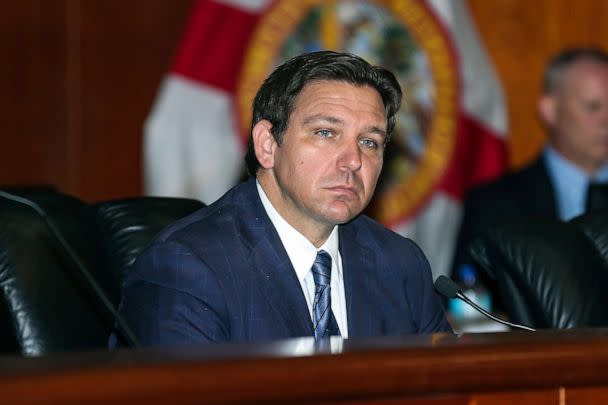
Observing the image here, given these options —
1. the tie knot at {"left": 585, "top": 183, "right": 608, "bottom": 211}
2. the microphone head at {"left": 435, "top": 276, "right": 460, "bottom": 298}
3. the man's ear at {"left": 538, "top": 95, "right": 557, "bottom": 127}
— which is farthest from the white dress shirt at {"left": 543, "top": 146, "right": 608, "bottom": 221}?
the microphone head at {"left": 435, "top": 276, "right": 460, "bottom": 298}

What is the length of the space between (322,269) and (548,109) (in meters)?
2.95

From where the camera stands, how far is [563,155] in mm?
5062

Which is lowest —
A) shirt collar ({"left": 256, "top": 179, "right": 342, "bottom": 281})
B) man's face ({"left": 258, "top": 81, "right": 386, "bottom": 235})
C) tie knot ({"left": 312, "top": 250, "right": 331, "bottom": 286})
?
tie knot ({"left": 312, "top": 250, "right": 331, "bottom": 286})

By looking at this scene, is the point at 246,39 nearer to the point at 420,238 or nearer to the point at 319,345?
the point at 420,238

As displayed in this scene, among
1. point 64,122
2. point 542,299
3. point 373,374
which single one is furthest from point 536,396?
point 64,122

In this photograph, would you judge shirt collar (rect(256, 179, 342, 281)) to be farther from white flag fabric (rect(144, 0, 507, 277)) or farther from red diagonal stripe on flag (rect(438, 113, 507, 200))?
red diagonal stripe on flag (rect(438, 113, 507, 200))

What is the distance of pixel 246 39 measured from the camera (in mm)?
4961

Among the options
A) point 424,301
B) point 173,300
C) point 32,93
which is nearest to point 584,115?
point 32,93

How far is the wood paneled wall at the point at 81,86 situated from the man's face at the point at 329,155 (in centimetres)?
235

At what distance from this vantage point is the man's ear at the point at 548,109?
17.0ft

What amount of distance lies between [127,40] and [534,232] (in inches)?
94.0

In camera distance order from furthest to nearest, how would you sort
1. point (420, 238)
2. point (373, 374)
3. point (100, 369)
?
1. point (420, 238)
2. point (373, 374)
3. point (100, 369)

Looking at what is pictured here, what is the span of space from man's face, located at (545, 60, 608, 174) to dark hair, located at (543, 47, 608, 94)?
2cm

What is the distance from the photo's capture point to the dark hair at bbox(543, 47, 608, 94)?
5105 mm
